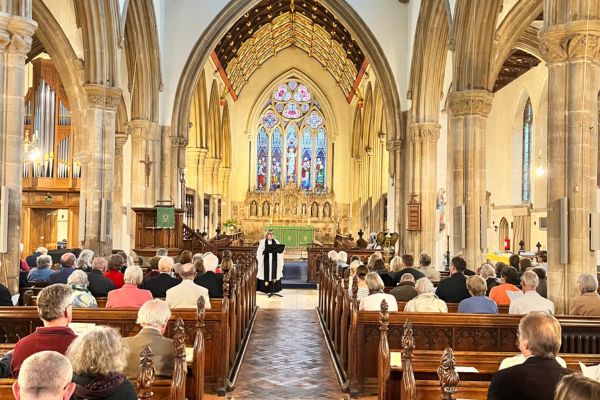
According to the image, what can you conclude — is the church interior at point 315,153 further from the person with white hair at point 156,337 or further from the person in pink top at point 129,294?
the person in pink top at point 129,294

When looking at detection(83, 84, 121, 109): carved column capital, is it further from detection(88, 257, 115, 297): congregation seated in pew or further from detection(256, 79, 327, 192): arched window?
detection(256, 79, 327, 192): arched window

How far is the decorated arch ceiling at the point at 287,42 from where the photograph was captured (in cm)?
2598

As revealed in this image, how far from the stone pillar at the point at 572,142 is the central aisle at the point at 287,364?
315 centimetres

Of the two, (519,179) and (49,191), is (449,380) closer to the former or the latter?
(49,191)

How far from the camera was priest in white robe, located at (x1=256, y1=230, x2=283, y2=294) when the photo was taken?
14.3m

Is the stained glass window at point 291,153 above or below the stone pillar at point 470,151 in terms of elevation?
above

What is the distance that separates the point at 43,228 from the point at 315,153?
18309 mm

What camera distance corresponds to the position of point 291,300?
14219 mm

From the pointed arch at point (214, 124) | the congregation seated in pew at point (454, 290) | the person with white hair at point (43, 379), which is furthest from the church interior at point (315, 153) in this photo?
the person with white hair at point (43, 379)

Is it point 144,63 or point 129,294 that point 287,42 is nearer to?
point 144,63

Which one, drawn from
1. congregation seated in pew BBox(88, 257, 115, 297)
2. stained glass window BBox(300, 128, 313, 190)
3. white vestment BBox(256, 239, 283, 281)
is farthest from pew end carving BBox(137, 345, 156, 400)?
stained glass window BBox(300, 128, 313, 190)

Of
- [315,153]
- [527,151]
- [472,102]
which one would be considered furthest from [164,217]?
[315,153]

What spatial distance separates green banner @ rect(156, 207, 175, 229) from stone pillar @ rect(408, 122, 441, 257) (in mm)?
6860

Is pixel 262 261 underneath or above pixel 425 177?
underneath
